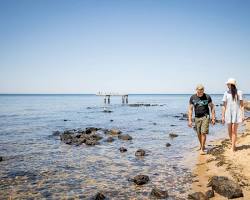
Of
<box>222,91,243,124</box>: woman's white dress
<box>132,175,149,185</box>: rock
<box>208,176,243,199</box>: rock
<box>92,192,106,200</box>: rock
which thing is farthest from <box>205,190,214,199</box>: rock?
<box>222,91,243,124</box>: woman's white dress

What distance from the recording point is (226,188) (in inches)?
268

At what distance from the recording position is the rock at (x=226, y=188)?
6.58 meters

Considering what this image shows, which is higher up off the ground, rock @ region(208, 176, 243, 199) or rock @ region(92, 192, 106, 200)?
rock @ region(208, 176, 243, 199)

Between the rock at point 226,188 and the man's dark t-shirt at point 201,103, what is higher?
the man's dark t-shirt at point 201,103

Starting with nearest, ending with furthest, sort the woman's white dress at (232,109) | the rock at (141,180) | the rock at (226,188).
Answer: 1. the rock at (226,188)
2. the rock at (141,180)
3. the woman's white dress at (232,109)

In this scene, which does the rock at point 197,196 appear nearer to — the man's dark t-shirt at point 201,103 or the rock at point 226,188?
the rock at point 226,188

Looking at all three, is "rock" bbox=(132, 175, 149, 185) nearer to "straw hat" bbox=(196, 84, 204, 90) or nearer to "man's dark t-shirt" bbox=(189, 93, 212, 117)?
"man's dark t-shirt" bbox=(189, 93, 212, 117)

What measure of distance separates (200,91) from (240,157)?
2.66 meters

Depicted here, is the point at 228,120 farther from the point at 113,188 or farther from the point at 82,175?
the point at 82,175

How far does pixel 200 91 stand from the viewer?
33.1ft

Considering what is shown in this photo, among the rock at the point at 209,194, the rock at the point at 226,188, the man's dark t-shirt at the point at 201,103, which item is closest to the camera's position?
the rock at the point at 226,188

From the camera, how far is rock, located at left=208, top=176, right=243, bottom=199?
6579mm

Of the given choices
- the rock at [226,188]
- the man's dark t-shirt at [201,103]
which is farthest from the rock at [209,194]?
the man's dark t-shirt at [201,103]

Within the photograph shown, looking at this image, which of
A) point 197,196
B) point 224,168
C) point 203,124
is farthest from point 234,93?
point 197,196
